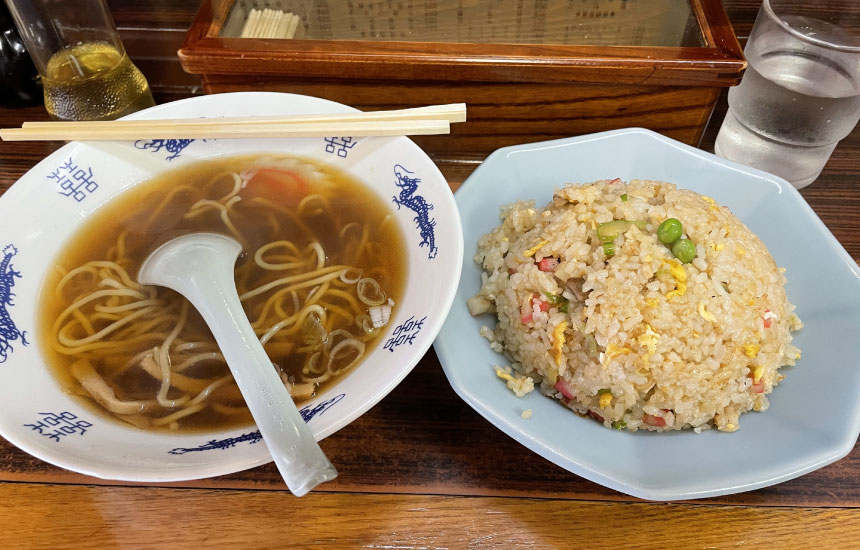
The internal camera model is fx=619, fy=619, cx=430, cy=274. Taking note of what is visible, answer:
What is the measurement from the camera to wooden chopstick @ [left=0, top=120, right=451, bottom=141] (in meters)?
1.52

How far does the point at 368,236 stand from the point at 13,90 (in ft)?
5.28

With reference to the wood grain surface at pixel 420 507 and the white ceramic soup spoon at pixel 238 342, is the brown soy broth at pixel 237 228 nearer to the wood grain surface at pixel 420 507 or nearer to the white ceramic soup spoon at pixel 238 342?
the white ceramic soup spoon at pixel 238 342

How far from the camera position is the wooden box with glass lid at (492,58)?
1.72 metres

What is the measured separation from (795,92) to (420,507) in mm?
1567

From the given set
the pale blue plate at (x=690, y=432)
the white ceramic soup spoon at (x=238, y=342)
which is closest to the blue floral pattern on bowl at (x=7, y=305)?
the white ceramic soup spoon at (x=238, y=342)

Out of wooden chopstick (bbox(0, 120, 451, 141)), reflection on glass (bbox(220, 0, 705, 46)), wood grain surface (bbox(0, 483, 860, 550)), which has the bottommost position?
wood grain surface (bbox(0, 483, 860, 550))

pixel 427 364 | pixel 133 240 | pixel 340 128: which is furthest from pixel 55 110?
pixel 427 364

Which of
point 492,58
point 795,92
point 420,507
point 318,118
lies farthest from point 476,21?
point 420,507

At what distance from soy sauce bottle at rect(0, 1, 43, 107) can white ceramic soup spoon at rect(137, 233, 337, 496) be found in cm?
119

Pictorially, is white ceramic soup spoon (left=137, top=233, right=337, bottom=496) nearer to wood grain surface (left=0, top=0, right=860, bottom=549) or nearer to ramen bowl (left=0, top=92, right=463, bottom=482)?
ramen bowl (left=0, top=92, right=463, bottom=482)

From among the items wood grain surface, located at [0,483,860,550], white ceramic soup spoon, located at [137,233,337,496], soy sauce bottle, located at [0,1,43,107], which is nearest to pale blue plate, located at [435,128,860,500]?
wood grain surface, located at [0,483,860,550]

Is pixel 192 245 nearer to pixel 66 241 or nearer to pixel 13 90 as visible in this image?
pixel 66 241

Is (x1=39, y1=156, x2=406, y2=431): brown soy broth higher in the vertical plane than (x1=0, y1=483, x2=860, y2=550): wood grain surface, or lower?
higher

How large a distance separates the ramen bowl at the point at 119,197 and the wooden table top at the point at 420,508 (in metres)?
0.24
